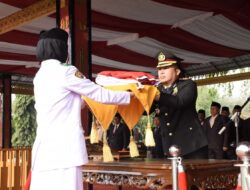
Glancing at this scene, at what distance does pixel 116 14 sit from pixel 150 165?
382 cm

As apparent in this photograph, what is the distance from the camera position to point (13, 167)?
464 cm

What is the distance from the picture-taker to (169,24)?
626 cm

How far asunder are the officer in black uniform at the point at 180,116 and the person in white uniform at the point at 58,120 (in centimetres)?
63

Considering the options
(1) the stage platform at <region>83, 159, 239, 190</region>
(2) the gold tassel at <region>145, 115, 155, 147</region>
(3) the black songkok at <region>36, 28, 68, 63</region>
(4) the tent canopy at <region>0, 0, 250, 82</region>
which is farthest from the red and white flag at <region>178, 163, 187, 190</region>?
(4) the tent canopy at <region>0, 0, 250, 82</region>

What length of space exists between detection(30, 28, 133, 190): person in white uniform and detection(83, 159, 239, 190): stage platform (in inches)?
14.0

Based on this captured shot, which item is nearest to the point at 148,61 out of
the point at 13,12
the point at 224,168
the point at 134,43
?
the point at 134,43

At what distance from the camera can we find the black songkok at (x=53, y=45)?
2.20 metres

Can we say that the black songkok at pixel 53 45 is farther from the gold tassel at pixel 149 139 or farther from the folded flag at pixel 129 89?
the gold tassel at pixel 149 139

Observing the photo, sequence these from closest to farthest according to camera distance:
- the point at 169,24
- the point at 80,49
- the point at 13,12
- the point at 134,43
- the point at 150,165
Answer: the point at 150,165, the point at 80,49, the point at 13,12, the point at 169,24, the point at 134,43

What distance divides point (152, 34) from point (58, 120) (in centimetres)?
467

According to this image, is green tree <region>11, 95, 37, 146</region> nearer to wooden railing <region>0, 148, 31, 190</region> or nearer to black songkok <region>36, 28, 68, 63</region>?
wooden railing <region>0, 148, 31, 190</region>

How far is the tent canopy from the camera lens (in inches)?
215

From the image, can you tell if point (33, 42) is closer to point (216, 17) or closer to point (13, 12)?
point (13, 12)

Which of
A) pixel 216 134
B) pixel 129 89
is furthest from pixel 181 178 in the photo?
pixel 216 134
